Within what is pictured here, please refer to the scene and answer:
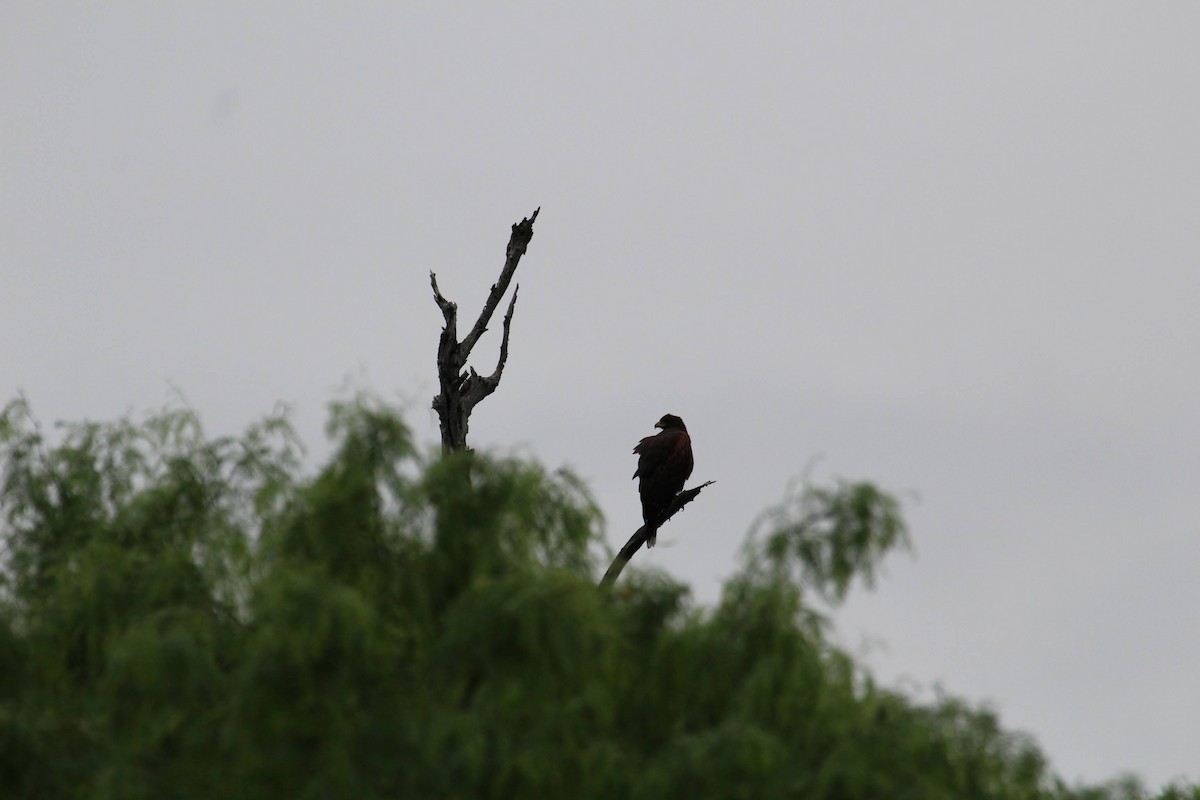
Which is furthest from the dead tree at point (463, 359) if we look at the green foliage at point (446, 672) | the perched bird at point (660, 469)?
the green foliage at point (446, 672)

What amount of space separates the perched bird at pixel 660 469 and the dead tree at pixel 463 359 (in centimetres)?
155

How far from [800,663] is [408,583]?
1.71 m

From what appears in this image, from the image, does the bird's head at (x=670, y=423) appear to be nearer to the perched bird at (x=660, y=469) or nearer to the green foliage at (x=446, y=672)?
the perched bird at (x=660, y=469)

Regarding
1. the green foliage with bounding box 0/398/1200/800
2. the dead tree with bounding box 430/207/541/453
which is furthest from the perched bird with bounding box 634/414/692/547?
the green foliage with bounding box 0/398/1200/800

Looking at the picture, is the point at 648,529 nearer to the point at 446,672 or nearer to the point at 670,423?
the point at 670,423

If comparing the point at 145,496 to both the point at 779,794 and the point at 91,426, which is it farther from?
the point at 779,794

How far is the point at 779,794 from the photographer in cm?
598

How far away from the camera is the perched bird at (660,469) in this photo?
1390cm

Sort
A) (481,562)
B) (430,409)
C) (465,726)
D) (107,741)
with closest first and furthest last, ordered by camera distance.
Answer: (465,726) → (107,741) → (481,562) → (430,409)

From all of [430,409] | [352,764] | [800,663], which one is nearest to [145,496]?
[352,764]

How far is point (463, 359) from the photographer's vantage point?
13.2 meters

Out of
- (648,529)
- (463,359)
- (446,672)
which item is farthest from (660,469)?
(446,672)

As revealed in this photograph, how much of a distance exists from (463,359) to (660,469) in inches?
83.2

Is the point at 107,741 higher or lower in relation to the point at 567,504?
lower
